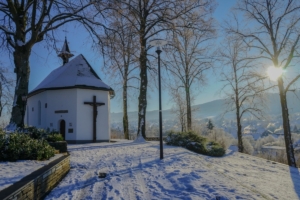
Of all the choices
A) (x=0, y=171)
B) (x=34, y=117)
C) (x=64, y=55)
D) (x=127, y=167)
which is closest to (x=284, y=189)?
(x=127, y=167)

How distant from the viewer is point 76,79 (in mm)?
19703

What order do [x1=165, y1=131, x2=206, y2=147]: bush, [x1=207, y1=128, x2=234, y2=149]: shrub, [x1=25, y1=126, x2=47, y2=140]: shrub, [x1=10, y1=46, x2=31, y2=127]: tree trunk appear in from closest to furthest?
[x1=25, y1=126, x2=47, y2=140]: shrub → [x1=10, y1=46, x2=31, y2=127]: tree trunk → [x1=165, y1=131, x2=206, y2=147]: bush → [x1=207, y1=128, x2=234, y2=149]: shrub

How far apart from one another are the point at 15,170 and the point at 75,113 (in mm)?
13202

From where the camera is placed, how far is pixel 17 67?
1183cm

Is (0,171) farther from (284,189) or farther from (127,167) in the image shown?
(284,189)

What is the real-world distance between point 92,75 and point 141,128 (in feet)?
24.9

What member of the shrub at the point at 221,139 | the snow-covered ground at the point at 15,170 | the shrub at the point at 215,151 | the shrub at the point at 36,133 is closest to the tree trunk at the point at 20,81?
the shrub at the point at 36,133

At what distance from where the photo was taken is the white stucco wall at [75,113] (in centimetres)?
1883

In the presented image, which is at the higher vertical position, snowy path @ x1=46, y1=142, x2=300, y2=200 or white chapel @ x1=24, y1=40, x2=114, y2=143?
white chapel @ x1=24, y1=40, x2=114, y2=143

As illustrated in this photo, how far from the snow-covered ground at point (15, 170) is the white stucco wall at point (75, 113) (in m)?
11.8

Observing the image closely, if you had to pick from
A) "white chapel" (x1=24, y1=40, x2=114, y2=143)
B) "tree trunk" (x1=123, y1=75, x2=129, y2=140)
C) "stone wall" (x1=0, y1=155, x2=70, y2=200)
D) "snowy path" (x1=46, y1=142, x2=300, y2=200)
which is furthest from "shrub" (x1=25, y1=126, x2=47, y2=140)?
"tree trunk" (x1=123, y1=75, x2=129, y2=140)

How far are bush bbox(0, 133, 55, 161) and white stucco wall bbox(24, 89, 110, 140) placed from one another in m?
11.0

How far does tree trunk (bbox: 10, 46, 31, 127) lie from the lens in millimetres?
11539

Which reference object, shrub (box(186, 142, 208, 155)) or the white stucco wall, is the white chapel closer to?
the white stucco wall
